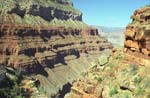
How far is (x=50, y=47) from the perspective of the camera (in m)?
153

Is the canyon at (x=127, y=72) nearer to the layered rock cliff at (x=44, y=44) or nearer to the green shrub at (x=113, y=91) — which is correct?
the green shrub at (x=113, y=91)

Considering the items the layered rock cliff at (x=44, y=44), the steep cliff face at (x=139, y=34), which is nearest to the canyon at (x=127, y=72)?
the steep cliff face at (x=139, y=34)

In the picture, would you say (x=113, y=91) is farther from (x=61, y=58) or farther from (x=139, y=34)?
(x=61, y=58)

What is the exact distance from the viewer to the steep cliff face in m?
32.4

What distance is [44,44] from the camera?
149000 millimetres

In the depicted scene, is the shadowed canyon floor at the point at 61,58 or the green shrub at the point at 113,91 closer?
the green shrub at the point at 113,91

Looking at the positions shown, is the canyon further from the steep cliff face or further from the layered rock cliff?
the layered rock cliff

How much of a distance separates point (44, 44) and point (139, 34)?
384ft

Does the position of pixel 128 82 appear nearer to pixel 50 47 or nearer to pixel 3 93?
pixel 3 93

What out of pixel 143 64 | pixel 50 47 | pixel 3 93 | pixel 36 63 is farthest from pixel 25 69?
pixel 143 64

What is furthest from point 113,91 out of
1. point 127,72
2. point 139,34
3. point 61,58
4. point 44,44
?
point 61,58

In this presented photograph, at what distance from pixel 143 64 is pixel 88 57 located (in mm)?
151838

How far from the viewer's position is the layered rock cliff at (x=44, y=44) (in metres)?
130

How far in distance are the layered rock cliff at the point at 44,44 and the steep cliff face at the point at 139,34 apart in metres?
72.6
